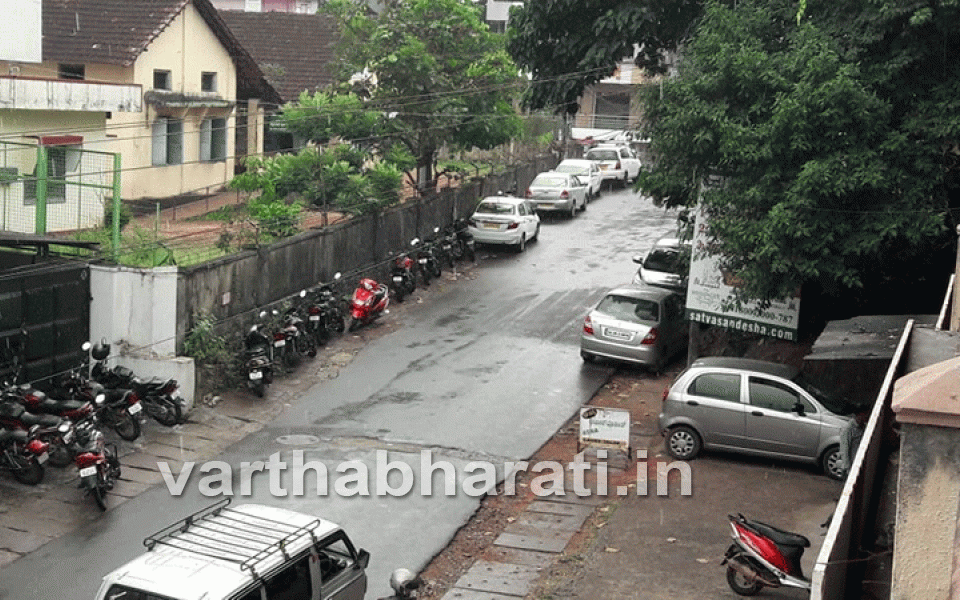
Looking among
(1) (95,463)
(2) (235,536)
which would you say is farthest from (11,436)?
(2) (235,536)

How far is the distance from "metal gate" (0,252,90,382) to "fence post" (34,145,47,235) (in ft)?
8.55

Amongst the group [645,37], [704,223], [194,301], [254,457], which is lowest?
[254,457]

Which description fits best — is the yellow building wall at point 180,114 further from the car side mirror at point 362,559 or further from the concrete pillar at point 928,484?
the concrete pillar at point 928,484

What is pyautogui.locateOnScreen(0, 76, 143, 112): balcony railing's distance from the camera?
23516mm

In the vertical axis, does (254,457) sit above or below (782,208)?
below

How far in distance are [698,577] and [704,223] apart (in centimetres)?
796

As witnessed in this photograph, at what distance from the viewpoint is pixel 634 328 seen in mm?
22109

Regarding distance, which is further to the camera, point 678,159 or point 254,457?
point 678,159

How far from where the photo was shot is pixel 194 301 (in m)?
19.8

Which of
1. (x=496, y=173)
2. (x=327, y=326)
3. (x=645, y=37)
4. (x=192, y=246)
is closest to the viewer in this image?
(x=192, y=246)

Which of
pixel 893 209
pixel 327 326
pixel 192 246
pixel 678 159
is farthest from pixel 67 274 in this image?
pixel 893 209

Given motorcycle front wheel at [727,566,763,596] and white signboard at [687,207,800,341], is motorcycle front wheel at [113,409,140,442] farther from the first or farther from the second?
white signboard at [687,207,800,341]

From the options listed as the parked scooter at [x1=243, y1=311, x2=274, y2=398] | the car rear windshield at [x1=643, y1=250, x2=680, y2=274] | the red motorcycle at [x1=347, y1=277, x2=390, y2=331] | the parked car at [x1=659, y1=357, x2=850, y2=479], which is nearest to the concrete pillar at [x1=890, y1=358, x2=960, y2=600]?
Answer: the parked car at [x1=659, y1=357, x2=850, y2=479]

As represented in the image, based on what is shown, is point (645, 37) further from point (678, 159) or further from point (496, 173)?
point (496, 173)
